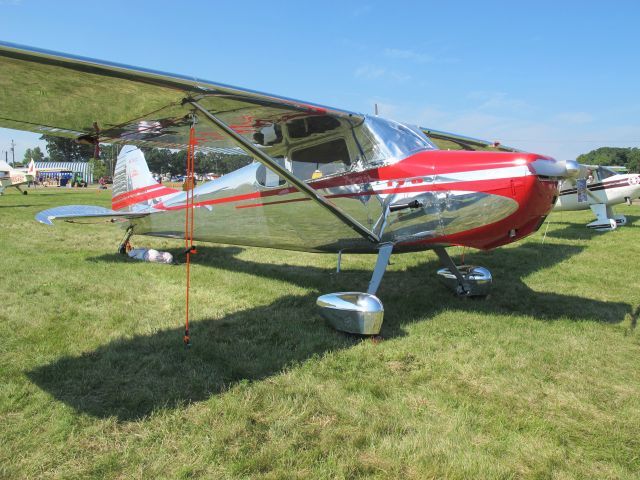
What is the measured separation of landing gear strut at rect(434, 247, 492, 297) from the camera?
5.64 meters

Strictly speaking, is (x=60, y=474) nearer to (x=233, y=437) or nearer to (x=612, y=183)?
(x=233, y=437)

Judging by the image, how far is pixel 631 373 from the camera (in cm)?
339

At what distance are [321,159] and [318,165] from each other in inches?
3.1

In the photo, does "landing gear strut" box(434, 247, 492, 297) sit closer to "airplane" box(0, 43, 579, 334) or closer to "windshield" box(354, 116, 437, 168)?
"airplane" box(0, 43, 579, 334)

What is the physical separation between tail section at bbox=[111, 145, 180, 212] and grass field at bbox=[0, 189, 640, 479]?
2.10 meters

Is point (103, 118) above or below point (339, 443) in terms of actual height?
above

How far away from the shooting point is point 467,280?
570cm

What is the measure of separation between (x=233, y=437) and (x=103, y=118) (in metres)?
3.30

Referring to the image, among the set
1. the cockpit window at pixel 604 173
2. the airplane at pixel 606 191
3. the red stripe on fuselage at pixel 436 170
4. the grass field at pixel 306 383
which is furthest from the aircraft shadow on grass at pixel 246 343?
the cockpit window at pixel 604 173

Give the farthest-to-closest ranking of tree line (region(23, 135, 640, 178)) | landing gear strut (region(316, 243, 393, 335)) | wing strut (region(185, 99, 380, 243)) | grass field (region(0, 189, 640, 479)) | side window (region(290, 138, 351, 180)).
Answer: tree line (region(23, 135, 640, 178)) < side window (region(290, 138, 351, 180)) < landing gear strut (region(316, 243, 393, 335)) < wing strut (region(185, 99, 380, 243)) < grass field (region(0, 189, 640, 479))

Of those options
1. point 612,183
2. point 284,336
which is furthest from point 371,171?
point 612,183

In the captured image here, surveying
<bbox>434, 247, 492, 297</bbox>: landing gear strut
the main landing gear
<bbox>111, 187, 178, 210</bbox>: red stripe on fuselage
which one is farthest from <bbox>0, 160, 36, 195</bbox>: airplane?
the main landing gear

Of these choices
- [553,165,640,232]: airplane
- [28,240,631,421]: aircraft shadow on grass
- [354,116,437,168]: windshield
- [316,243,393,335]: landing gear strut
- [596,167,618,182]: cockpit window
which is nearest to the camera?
[28,240,631,421]: aircraft shadow on grass

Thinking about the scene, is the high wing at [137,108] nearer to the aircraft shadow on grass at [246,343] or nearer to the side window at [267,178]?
the side window at [267,178]
